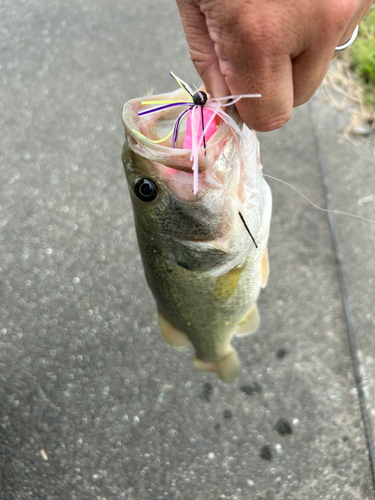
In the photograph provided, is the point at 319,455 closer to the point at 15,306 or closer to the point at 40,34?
the point at 15,306

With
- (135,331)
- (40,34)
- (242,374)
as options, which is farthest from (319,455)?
(40,34)

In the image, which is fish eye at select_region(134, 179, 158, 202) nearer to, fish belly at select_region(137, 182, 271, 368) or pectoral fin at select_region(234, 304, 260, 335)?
fish belly at select_region(137, 182, 271, 368)

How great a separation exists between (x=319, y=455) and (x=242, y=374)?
51 centimetres

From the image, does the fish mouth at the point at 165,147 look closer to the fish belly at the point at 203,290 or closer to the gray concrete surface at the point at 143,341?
the fish belly at the point at 203,290

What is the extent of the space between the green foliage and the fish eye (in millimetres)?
2377

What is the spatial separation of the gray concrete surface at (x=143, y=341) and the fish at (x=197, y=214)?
2.67 feet

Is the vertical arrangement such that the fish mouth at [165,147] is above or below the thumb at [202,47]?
below

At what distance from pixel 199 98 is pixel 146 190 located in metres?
0.27

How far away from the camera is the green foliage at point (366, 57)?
107 inches

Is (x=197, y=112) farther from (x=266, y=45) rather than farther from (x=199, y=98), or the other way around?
(x=266, y=45)

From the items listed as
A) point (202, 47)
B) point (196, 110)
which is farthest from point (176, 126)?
point (202, 47)

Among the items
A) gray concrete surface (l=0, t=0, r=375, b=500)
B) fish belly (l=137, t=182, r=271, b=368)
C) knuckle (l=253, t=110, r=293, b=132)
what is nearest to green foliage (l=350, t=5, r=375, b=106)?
gray concrete surface (l=0, t=0, r=375, b=500)

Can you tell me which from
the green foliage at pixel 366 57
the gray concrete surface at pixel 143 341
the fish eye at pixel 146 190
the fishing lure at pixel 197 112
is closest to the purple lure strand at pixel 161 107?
the fishing lure at pixel 197 112

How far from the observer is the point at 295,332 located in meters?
2.03
